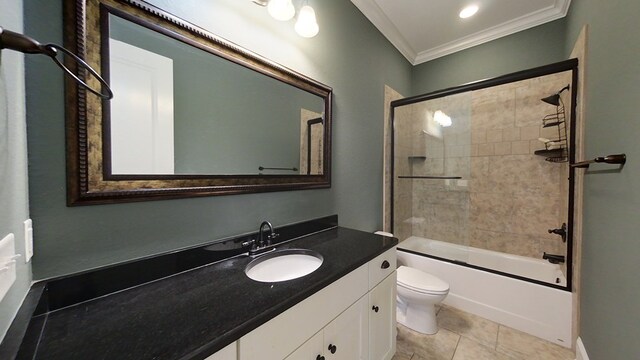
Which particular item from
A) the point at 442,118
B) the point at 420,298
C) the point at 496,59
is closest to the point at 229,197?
the point at 420,298

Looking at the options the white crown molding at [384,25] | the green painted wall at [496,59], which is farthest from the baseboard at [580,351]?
the white crown molding at [384,25]

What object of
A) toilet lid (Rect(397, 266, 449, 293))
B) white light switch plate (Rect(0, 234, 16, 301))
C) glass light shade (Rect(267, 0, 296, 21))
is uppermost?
glass light shade (Rect(267, 0, 296, 21))

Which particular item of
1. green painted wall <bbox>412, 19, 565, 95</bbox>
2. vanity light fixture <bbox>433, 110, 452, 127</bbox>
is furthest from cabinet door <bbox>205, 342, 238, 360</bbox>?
green painted wall <bbox>412, 19, 565, 95</bbox>

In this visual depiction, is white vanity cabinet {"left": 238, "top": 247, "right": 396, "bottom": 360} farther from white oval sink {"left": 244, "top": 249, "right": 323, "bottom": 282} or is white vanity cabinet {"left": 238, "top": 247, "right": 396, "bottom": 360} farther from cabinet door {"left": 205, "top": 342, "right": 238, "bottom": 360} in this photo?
white oval sink {"left": 244, "top": 249, "right": 323, "bottom": 282}

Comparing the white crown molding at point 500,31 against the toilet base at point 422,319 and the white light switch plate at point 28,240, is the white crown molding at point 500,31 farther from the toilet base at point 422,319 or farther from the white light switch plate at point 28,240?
the white light switch plate at point 28,240

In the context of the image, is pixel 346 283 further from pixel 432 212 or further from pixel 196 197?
pixel 432 212

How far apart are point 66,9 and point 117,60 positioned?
0.56 ft

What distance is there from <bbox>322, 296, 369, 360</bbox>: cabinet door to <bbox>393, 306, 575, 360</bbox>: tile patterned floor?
621 mm

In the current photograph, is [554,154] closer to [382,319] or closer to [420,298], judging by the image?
[420,298]

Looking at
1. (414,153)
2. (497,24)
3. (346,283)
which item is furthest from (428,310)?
(497,24)

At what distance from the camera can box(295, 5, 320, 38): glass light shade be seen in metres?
1.35

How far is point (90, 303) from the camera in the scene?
75cm

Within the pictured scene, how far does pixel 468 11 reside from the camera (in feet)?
7.05

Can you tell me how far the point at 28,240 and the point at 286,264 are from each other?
938 millimetres
